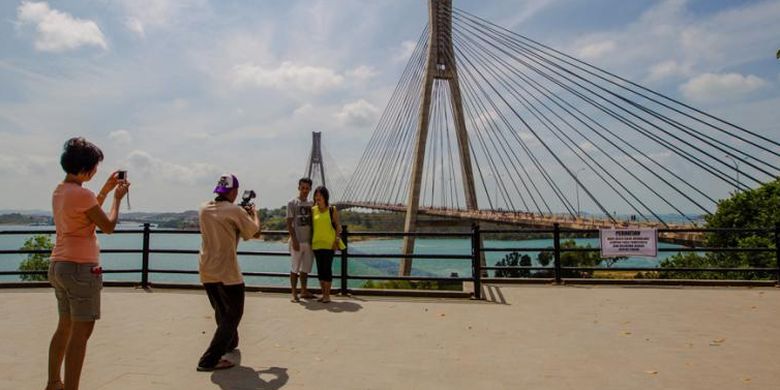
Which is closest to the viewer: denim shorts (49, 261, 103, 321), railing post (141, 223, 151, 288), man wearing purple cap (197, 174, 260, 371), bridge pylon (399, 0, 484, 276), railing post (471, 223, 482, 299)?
denim shorts (49, 261, 103, 321)

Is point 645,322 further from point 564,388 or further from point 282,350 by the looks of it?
point 282,350

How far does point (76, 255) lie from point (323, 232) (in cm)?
335

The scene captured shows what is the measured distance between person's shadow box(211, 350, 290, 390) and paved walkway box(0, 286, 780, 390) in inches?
0.5

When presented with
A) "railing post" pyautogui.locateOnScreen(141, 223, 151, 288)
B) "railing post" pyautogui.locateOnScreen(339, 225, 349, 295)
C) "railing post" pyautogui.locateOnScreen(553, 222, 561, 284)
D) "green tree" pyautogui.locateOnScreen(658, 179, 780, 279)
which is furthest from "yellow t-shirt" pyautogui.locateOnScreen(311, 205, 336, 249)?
"green tree" pyautogui.locateOnScreen(658, 179, 780, 279)

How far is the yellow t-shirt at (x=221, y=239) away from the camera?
11.8ft

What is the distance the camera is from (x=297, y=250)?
609 centimetres

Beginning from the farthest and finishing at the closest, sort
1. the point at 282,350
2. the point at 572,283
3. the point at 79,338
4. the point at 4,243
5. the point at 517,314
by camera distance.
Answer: the point at 4,243 → the point at 572,283 → the point at 517,314 → the point at 282,350 → the point at 79,338

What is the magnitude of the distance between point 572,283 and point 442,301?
2474 millimetres

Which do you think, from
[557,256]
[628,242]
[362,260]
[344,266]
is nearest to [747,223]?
[628,242]

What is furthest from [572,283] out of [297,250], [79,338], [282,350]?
[79,338]

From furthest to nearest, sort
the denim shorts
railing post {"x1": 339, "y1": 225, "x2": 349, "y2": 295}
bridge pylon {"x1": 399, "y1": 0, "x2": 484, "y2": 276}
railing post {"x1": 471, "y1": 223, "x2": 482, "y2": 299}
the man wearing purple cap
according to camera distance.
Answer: bridge pylon {"x1": 399, "y1": 0, "x2": 484, "y2": 276}, railing post {"x1": 339, "y1": 225, "x2": 349, "y2": 295}, railing post {"x1": 471, "y1": 223, "x2": 482, "y2": 299}, the man wearing purple cap, the denim shorts

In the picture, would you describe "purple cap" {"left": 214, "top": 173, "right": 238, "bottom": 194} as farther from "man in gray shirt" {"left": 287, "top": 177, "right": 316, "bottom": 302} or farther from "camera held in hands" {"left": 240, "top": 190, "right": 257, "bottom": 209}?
"man in gray shirt" {"left": 287, "top": 177, "right": 316, "bottom": 302}

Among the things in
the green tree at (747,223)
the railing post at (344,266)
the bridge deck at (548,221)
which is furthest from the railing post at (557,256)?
the green tree at (747,223)

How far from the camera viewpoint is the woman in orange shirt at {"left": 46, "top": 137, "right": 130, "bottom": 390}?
2795 millimetres
